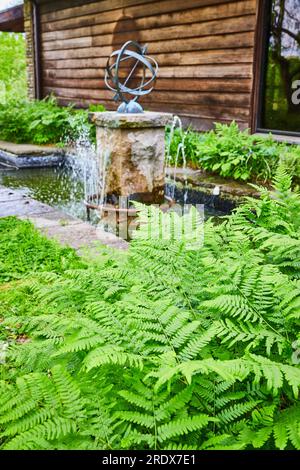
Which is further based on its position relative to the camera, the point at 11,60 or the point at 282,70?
the point at 11,60

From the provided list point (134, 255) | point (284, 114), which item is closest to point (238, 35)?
point (284, 114)

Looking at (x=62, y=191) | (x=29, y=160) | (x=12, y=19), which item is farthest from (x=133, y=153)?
(x=12, y=19)

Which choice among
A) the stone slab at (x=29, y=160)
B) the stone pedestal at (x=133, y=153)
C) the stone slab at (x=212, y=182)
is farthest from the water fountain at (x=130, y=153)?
the stone slab at (x=29, y=160)

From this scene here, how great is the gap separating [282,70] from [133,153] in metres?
3.96

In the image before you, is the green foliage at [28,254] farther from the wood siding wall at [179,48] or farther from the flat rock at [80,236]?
the wood siding wall at [179,48]

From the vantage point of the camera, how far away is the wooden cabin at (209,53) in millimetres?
8008

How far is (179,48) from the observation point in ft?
31.3

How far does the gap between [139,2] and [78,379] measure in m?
10.2

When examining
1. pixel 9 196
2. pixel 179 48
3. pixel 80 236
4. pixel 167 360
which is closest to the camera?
pixel 167 360

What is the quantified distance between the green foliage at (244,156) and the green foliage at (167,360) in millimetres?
4503

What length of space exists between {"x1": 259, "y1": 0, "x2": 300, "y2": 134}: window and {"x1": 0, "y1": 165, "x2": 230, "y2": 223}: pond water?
7.64 ft

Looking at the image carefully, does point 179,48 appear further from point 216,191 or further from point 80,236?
point 80,236

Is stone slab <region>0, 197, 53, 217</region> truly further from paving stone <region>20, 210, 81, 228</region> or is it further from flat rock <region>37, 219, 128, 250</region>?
flat rock <region>37, 219, 128, 250</region>

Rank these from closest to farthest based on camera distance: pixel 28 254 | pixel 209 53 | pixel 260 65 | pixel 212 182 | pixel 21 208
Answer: pixel 28 254 < pixel 21 208 < pixel 212 182 < pixel 260 65 < pixel 209 53
